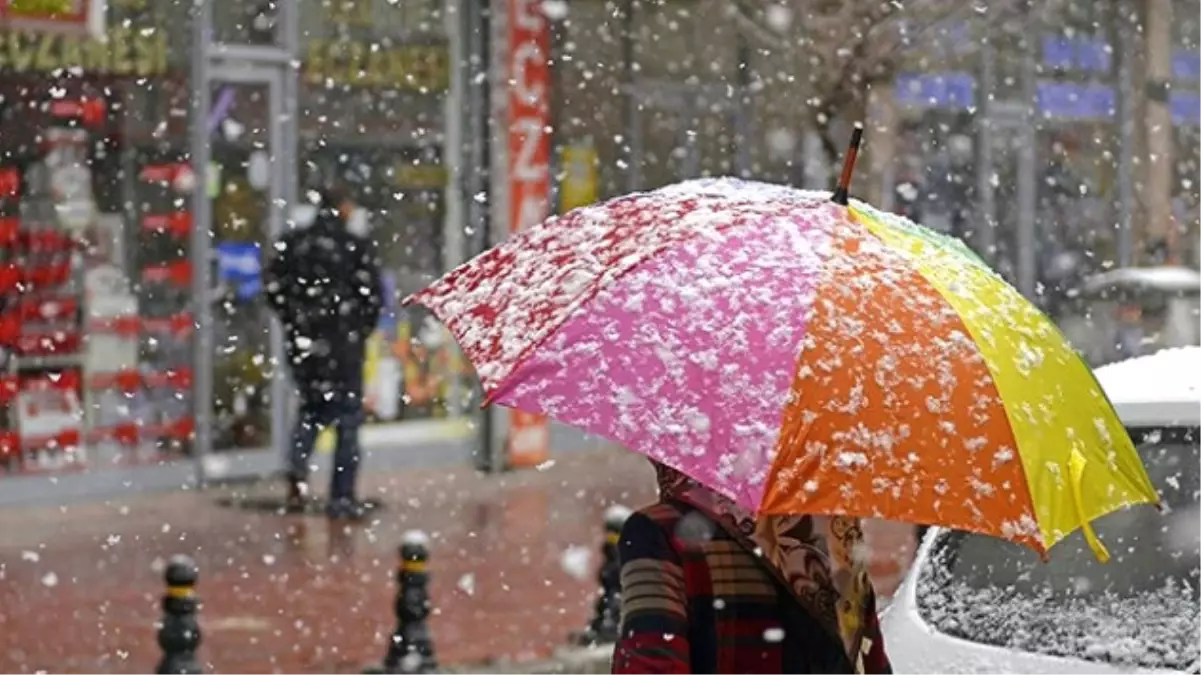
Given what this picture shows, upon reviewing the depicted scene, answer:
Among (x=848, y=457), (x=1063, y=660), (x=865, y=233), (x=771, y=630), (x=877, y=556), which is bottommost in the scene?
(x=877, y=556)

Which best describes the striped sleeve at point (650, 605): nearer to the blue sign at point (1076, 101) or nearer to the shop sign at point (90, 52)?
the shop sign at point (90, 52)

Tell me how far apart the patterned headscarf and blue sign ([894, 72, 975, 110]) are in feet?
63.0

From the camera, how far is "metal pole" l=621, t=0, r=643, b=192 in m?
19.5

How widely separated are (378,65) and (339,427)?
355cm

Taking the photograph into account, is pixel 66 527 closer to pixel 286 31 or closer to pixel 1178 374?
pixel 286 31

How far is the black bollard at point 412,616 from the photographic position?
378 inches

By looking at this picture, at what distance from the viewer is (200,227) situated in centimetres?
1619

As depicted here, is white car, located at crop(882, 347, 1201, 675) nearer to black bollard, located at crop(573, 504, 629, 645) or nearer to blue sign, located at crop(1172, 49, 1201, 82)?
black bollard, located at crop(573, 504, 629, 645)

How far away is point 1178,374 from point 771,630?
213cm

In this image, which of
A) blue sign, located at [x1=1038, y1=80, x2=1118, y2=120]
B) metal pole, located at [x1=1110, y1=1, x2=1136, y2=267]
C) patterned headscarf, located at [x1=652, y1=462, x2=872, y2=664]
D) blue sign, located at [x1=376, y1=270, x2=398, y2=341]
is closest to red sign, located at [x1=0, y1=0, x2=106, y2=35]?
blue sign, located at [x1=376, y1=270, x2=398, y2=341]

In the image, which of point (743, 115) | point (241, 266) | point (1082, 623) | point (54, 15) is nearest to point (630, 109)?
point (743, 115)

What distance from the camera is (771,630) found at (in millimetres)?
3936

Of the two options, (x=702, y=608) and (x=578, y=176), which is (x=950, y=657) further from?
(x=578, y=176)

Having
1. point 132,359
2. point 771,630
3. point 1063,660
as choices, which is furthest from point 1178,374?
point 132,359
